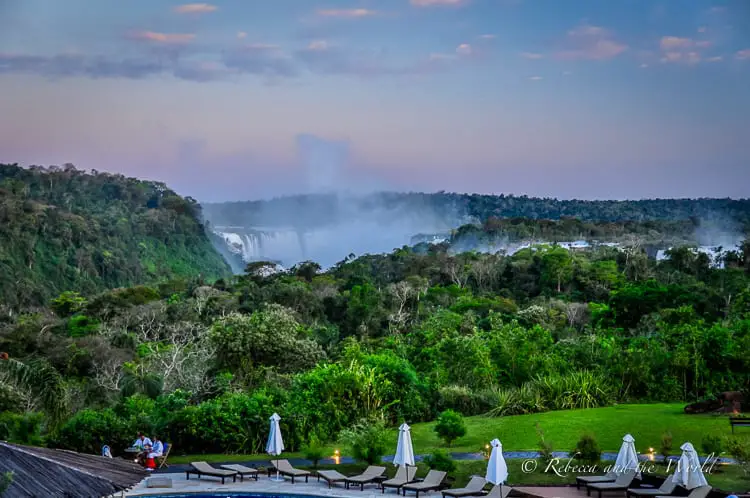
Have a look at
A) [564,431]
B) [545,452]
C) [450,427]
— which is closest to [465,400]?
[564,431]

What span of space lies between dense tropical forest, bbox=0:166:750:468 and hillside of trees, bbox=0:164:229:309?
0.65ft

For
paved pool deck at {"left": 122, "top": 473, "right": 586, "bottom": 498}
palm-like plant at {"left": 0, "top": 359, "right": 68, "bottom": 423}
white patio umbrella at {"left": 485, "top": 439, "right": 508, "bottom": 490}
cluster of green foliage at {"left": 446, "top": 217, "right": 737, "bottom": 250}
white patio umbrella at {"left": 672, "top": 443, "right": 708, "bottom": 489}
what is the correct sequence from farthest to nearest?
cluster of green foliage at {"left": 446, "top": 217, "right": 737, "bottom": 250} → palm-like plant at {"left": 0, "top": 359, "right": 68, "bottom": 423} → paved pool deck at {"left": 122, "top": 473, "right": 586, "bottom": 498} → white patio umbrella at {"left": 485, "top": 439, "right": 508, "bottom": 490} → white patio umbrella at {"left": 672, "top": 443, "right": 708, "bottom": 489}

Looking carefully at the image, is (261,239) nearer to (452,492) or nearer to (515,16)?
(515,16)

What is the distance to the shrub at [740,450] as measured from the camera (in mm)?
13633

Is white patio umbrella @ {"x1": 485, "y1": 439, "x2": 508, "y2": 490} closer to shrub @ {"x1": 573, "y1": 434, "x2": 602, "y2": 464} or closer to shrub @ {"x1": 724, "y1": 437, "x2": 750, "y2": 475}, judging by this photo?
shrub @ {"x1": 573, "y1": 434, "x2": 602, "y2": 464}

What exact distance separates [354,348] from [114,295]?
24095 millimetres

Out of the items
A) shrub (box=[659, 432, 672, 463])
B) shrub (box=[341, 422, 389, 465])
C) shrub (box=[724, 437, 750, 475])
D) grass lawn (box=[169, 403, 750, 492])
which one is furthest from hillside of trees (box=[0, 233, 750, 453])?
shrub (box=[724, 437, 750, 475])

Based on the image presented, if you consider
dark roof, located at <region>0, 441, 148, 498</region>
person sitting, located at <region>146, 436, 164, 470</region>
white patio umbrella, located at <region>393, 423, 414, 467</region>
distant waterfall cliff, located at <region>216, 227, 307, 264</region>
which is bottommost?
person sitting, located at <region>146, 436, 164, 470</region>

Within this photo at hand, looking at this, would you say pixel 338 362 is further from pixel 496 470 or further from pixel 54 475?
pixel 54 475

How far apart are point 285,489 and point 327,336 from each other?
1905 centimetres

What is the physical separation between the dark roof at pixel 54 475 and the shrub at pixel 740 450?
8597 millimetres

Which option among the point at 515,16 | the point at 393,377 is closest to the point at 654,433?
the point at 393,377

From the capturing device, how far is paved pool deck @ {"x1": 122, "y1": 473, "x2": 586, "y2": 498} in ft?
44.6

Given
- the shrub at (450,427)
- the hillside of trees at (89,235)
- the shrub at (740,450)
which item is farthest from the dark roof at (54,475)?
the hillside of trees at (89,235)
